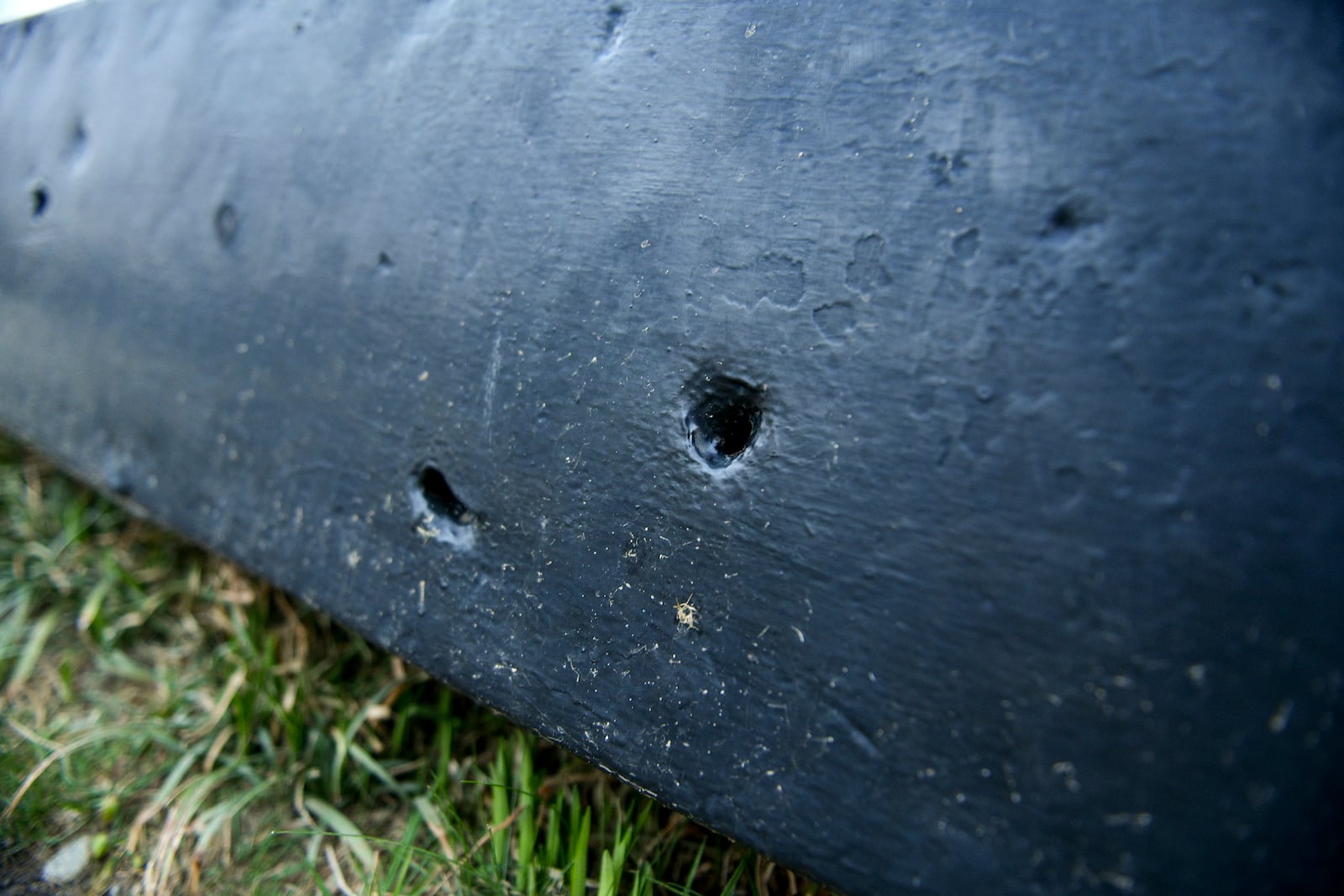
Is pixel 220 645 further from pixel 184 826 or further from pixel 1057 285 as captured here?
pixel 1057 285

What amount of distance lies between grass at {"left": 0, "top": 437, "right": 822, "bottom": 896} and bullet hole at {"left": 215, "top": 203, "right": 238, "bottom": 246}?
2.25 ft

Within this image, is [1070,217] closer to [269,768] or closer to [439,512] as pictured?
[439,512]

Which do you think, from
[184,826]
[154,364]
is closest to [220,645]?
[184,826]

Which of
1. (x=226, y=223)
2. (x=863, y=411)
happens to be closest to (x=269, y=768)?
(x=226, y=223)

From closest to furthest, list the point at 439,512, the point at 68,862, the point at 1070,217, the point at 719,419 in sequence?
the point at 1070,217, the point at 719,419, the point at 439,512, the point at 68,862

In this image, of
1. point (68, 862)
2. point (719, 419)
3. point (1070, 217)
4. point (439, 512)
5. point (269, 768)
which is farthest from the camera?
point (269, 768)

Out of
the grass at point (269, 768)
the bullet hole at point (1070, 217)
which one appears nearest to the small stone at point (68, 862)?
the grass at point (269, 768)

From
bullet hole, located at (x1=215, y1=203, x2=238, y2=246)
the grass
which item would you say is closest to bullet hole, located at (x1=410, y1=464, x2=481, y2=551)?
the grass

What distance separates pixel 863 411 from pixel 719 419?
18 cm

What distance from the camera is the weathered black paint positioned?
2.56 ft

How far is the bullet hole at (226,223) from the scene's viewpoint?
1561mm

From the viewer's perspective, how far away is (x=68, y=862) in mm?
1345

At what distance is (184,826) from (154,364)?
2.78 ft

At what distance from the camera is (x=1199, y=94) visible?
2.73 ft
